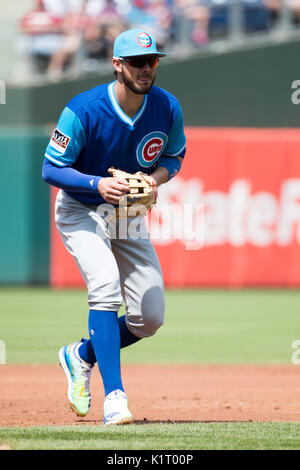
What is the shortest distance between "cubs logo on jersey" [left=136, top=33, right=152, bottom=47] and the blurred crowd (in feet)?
30.5

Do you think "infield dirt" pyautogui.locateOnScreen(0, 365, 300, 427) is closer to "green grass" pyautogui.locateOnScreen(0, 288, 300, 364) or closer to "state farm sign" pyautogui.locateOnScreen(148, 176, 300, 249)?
"green grass" pyautogui.locateOnScreen(0, 288, 300, 364)

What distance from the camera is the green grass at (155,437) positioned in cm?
336

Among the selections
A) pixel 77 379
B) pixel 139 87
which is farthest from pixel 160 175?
pixel 77 379

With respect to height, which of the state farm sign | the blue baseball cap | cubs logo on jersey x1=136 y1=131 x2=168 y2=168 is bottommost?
the state farm sign

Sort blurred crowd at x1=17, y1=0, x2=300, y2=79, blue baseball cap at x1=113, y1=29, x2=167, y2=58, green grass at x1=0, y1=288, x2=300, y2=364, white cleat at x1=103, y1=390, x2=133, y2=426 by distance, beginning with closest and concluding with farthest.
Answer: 1. white cleat at x1=103, y1=390, x2=133, y2=426
2. blue baseball cap at x1=113, y1=29, x2=167, y2=58
3. green grass at x1=0, y1=288, x2=300, y2=364
4. blurred crowd at x1=17, y1=0, x2=300, y2=79

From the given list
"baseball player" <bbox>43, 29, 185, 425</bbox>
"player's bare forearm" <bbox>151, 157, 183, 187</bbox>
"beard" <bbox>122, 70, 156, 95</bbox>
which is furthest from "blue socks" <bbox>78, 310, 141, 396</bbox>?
"beard" <bbox>122, 70, 156, 95</bbox>

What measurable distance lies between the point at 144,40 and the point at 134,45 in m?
0.06

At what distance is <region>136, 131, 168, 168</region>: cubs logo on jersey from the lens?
14.3ft

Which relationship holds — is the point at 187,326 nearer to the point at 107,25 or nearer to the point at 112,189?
the point at 112,189

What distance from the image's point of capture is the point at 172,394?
5.77m

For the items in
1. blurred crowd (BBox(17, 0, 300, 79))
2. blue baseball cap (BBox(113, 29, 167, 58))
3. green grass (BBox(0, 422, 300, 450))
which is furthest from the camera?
blurred crowd (BBox(17, 0, 300, 79))

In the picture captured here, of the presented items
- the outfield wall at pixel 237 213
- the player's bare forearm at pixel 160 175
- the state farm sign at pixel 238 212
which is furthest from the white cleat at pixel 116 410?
the outfield wall at pixel 237 213
